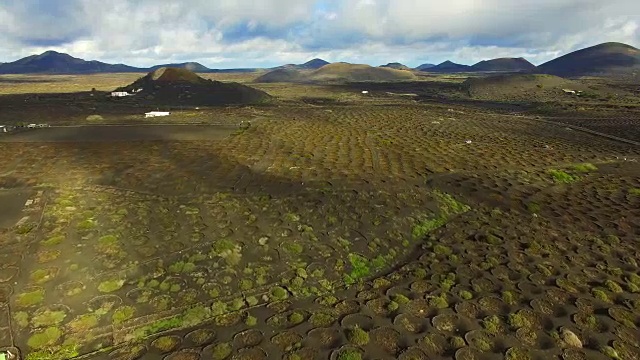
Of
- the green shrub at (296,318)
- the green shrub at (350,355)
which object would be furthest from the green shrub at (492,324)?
the green shrub at (296,318)

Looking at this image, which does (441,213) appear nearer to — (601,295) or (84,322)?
(601,295)

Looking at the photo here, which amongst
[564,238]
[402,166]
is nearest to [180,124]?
[402,166]

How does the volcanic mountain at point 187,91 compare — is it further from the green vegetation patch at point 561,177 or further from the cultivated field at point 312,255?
the green vegetation patch at point 561,177

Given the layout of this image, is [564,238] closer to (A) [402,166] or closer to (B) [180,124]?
(A) [402,166]

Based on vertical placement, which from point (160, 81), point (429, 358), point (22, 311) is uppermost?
point (160, 81)

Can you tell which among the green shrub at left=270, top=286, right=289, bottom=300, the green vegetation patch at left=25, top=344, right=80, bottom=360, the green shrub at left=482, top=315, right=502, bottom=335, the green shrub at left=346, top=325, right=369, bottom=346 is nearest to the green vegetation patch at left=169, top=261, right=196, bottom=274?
the green shrub at left=270, top=286, right=289, bottom=300

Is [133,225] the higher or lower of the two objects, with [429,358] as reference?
higher

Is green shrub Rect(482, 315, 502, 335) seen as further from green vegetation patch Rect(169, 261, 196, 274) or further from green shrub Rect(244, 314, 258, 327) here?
green vegetation patch Rect(169, 261, 196, 274)

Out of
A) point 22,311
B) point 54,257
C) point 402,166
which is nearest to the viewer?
point 22,311
